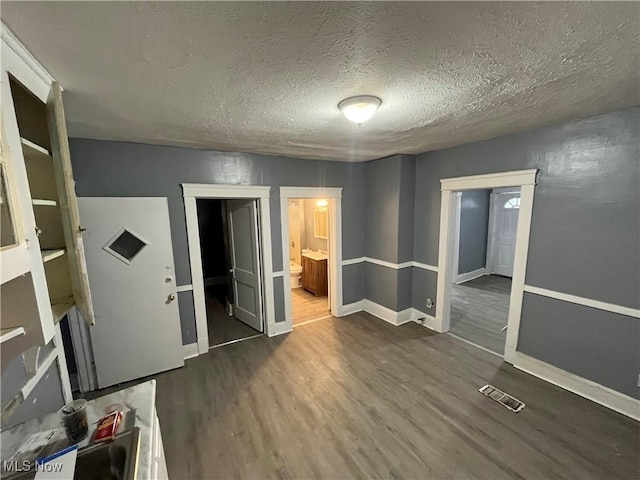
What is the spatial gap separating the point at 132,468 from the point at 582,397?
3.38 metres

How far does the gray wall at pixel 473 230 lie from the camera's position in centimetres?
596

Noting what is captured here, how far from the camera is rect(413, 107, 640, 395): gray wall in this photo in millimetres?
2070

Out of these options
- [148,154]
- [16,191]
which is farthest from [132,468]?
[148,154]

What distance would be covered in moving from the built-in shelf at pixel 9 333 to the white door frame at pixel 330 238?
2743 millimetres

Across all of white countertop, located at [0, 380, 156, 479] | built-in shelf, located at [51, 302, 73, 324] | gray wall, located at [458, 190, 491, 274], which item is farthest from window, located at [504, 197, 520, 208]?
built-in shelf, located at [51, 302, 73, 324]

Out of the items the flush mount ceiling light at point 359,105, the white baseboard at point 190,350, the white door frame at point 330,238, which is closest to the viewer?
the flush mount ceiling light at point 359,105

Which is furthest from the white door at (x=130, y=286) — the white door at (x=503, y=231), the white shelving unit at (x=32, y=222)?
the white door at (x=503, y=231)

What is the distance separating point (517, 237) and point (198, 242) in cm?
348

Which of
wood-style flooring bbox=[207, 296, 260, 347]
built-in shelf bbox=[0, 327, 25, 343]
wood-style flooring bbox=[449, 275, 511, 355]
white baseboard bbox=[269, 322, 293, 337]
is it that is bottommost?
wood-style flooring bbox=[207, 296, 260, 347]

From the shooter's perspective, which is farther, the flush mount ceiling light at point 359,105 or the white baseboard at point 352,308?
the white baseboard at point 352,308

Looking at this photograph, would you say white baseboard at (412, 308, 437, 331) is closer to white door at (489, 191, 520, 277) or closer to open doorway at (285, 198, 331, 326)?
open doorway at (285, 198, 331, 326)

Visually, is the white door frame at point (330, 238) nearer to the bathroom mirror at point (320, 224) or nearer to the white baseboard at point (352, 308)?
A: the white baseboard at point (352, 308)

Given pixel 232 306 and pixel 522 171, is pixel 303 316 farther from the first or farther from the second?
pixel 522 171

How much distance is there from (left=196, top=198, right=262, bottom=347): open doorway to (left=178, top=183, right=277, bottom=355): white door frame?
163 millimetres
